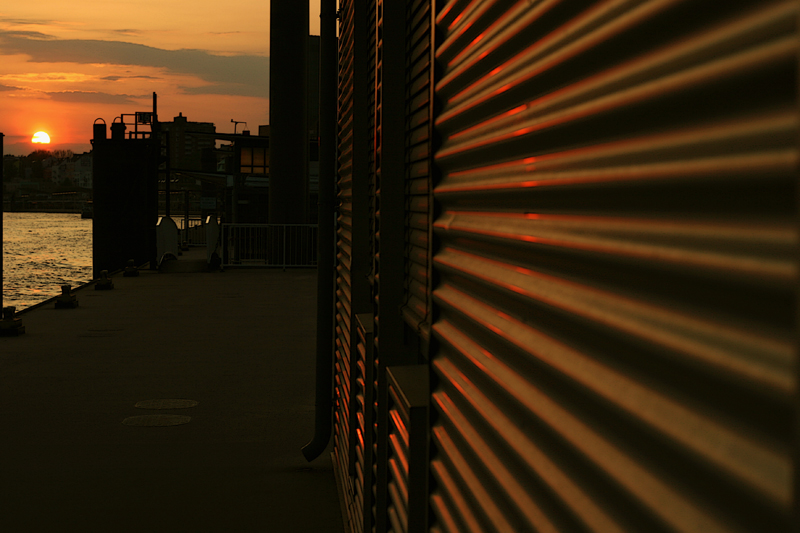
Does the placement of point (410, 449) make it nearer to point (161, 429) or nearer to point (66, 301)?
point (161, 429)

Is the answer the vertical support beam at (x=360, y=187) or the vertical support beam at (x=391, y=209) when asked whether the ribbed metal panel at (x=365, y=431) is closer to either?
the vertical support beam at (x=360, y=187)

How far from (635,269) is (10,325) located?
11088 millimetres

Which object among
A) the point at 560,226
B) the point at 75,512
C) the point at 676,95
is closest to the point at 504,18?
the point at 560,226

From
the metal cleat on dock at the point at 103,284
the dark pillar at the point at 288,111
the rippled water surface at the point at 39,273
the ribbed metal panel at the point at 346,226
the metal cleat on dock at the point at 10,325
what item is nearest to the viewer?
the ribbed metal panel at the point at 346,226

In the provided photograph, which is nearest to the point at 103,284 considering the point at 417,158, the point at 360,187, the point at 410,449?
the point at 360,187

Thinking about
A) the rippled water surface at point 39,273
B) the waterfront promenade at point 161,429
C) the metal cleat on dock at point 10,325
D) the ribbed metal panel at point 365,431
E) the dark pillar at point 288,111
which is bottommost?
the rippled water surface at point 39,273

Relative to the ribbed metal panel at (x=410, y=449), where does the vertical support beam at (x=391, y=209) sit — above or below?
above

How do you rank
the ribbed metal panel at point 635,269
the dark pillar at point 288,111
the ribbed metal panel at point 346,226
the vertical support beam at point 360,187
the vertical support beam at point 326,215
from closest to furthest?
the ribbed metal panel at point 635,269 < the vertical support beam at point 360,187 < the ribbed metal panel at point 346,226 < the vertical support beam at point 326,215 < the dark pillar at point 288,111

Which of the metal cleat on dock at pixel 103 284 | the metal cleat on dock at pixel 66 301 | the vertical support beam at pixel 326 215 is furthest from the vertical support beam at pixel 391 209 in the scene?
the metal cleat on dock at pixel 103 284

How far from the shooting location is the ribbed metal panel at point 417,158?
8.38 ft

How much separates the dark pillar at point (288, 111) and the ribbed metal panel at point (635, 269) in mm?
22993

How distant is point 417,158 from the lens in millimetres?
2762

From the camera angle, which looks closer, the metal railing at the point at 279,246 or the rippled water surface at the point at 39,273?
the rippled water surface at the point at 39,273

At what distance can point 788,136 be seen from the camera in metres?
0.67
